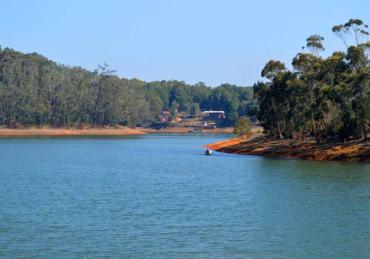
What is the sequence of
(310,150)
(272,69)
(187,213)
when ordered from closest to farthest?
(187,213) → (310,150) → (272,69)

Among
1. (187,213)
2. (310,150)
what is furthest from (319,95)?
(187,213)

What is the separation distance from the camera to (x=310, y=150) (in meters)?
101

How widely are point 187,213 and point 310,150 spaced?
5960 centimetres

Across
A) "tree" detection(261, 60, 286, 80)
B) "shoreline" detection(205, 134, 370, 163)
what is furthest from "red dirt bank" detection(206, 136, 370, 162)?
"tree" detection(261, 60, 286, 80)

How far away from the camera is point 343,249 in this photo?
33531mm

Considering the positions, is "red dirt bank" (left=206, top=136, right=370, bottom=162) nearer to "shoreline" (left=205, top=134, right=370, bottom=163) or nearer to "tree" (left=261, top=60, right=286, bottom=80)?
"shoreline" (left=205, top=134, right=370, bottom=163)

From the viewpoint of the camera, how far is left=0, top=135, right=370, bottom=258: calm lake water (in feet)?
111

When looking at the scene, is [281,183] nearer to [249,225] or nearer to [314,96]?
[249,225]

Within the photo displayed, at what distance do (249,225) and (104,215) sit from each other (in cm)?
973

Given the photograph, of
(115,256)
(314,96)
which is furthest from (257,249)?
(314,96)

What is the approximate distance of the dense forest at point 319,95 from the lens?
94750 millimetres

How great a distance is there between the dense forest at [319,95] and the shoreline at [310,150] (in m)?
2.61

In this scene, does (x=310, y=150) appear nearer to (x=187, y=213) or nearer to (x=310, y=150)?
(x=310, y=150)

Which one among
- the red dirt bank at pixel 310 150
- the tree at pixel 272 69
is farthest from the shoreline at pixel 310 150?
the tree at pixel 272 69
